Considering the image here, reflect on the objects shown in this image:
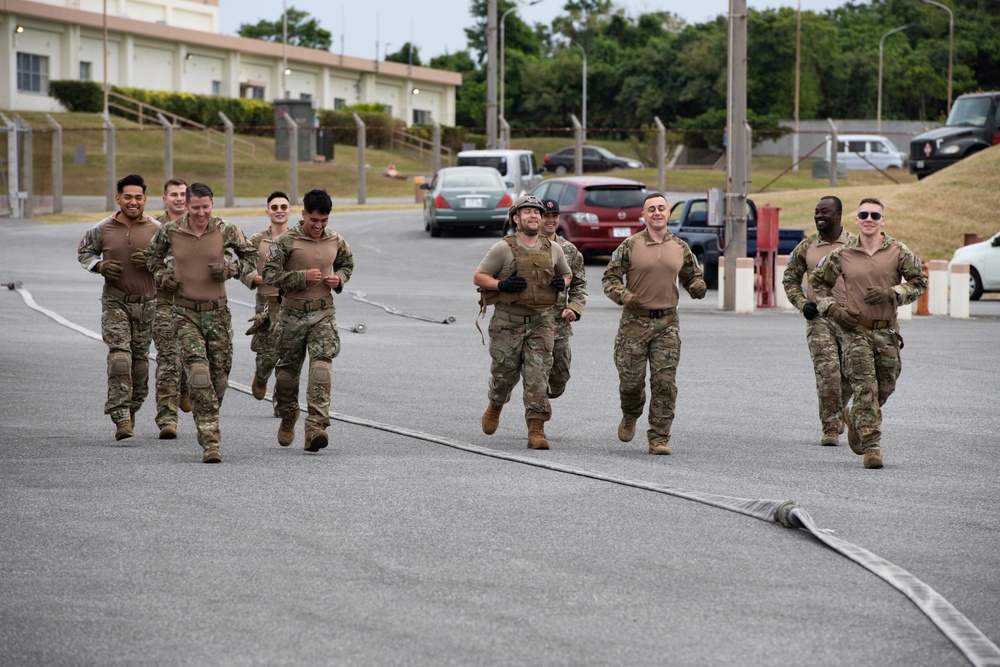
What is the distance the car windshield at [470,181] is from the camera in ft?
121

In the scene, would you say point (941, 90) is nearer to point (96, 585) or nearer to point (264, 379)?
point (264, 379)

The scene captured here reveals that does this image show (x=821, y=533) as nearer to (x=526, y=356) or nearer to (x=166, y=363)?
(x=526, y=356)

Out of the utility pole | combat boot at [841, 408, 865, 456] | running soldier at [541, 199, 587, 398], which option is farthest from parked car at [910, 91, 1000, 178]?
combat boot at [841, 408, 865, 456]

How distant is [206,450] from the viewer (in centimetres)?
1017

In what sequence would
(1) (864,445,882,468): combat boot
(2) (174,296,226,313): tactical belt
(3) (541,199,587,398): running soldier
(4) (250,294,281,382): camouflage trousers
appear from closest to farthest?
(1) (864,445,882,468): combat boot → (2) (174,296,226,313): tactical belt → (3) (541,199,587,398): running soldier → (4) (250,294,281,382): camouflage trousers

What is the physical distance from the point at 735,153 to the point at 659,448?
13443 millimetres

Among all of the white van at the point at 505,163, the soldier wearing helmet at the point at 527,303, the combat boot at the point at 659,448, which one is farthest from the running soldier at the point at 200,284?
the white van at the point at 505,163

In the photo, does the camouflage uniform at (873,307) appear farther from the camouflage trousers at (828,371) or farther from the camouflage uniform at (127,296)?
the camouflage uniform at (127,296)

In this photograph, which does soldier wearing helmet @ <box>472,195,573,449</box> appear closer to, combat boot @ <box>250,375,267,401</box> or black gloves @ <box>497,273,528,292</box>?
black gloves @ <box>497,273,528,292</box>

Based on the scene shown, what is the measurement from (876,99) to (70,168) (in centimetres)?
4456

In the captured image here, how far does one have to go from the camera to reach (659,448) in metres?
10.8

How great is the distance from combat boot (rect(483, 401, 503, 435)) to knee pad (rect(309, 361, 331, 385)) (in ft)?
4.91

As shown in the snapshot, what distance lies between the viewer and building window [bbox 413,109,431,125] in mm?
90125

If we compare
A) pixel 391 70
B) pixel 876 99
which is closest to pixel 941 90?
pixel 876 99
